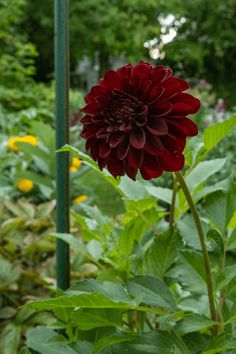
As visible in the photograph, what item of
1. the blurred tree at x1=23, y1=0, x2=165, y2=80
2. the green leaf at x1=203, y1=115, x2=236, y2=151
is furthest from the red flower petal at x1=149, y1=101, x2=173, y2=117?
the blurred tree at x1=23, y1=0, x2=165, y2=80

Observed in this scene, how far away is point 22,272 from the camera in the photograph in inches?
66.1

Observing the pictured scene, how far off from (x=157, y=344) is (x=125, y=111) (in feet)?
1.20

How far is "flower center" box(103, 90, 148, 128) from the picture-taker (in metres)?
0.80

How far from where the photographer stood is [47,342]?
1.07m

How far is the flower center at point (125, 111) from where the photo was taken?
80 centimetres

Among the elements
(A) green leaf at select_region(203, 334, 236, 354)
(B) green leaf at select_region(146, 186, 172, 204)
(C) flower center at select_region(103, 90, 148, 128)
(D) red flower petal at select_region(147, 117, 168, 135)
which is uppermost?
(C) flower center at select_region(103, 90, 148, 128)

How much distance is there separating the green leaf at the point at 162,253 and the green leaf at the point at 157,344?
152mm

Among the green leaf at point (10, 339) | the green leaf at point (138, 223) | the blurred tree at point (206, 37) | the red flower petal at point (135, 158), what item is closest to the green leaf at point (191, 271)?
the green leaf at point (138, 223)

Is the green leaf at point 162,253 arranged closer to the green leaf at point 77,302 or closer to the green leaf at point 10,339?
the green leaf at point 77,302

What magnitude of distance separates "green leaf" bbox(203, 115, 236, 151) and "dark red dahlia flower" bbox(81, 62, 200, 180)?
107 millimetres

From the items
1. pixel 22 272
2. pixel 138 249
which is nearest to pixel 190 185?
pixel 138 249

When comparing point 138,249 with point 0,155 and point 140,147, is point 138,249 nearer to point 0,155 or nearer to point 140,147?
point 140,147

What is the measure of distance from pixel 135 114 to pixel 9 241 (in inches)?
42.0

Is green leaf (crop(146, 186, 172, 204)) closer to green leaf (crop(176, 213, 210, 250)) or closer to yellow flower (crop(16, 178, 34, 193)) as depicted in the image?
green leaf (crop(176, 213, 210, 250))
